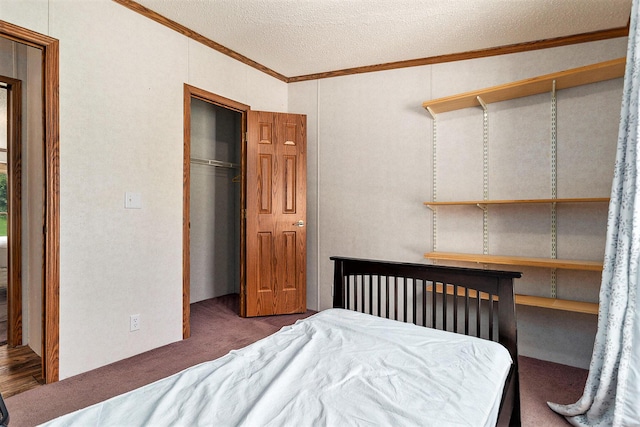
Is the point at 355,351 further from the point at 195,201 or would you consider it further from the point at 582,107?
the point at 195,201

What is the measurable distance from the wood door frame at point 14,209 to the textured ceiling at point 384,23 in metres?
1.29

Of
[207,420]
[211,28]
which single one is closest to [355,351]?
[207,420]

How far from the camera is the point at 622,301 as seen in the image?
1.80 meters

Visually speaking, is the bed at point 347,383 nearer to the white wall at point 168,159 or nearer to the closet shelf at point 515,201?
the closet shelf at point 515,201

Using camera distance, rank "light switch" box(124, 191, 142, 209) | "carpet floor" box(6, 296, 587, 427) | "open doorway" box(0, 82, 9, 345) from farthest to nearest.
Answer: "open doorway" box(0, 82, 9, 345) → "light switch" box(124, 191, 142, 209) → "carpet floor" box(6, 296, 587, 427)

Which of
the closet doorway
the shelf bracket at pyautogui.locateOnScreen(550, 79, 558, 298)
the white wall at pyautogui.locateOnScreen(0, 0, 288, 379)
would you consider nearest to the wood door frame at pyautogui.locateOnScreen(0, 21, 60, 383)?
the white wall at pyautogui.locateOnScreen(0, 0, 288, 379)

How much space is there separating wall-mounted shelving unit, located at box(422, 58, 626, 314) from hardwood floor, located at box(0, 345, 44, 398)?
2.97 meters

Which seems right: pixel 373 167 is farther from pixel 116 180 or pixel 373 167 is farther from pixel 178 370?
pixel 178 370

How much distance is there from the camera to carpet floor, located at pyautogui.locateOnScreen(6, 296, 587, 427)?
6.72ft

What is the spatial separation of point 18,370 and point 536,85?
416cm

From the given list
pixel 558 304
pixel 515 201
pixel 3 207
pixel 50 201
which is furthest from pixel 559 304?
pixel 3 207

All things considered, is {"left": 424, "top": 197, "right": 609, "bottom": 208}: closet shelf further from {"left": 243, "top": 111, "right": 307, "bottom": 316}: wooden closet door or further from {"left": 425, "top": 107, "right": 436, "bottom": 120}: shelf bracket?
{"left": 243, "top": 111, "right": 307, "bottom": 316}: wooden closet door

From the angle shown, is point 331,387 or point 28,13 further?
point 28,13

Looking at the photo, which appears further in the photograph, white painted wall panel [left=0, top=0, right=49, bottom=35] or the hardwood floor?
the hardwood floor
